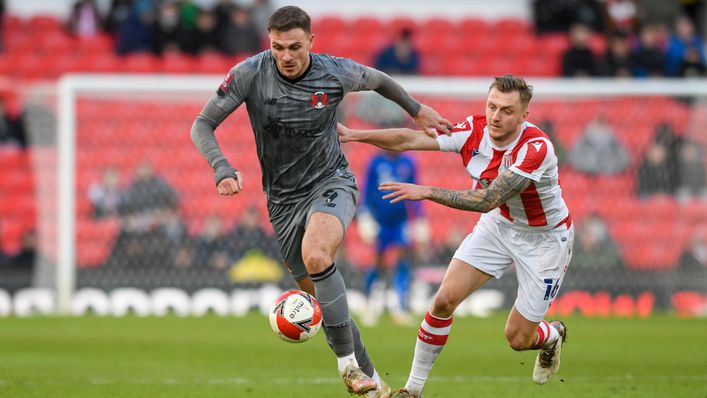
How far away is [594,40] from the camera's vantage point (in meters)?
21.0

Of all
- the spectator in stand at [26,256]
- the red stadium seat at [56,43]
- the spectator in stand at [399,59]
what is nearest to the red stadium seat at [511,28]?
the spectator in stand at [399,59]

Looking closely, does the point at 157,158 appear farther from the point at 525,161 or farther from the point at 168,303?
the point at 525,161

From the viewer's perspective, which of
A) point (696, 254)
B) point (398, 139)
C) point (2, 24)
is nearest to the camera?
point (398, 139)

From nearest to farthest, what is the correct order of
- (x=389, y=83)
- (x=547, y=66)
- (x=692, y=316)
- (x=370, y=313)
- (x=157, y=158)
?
(x=389, y=83) < (x=370, y=313) < (x=692, y=316) < (x=157, y=158) < (x=547, y=66)

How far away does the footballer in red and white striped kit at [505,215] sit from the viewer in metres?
7.24

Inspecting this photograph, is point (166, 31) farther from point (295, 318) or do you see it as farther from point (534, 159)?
point (295, 318)

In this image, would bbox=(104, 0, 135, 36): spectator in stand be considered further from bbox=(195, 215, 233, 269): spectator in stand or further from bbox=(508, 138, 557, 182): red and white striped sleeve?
bbox=(508, 138, 557, 182): red and white striped sleeve

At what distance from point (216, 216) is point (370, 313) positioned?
3.18 m

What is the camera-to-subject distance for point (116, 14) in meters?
20.5

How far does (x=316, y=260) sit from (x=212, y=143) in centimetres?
105

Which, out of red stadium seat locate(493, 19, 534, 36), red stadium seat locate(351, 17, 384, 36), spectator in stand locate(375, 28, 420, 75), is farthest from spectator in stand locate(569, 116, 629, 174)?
red stadium seat locate(351, 17, 384, 36)

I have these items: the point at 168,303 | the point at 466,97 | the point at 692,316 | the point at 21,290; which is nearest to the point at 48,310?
the point at 21,290

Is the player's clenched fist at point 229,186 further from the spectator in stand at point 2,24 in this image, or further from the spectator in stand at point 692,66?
the spectator in stand at point 2,24

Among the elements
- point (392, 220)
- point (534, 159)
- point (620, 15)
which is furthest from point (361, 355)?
point (620, 15)
